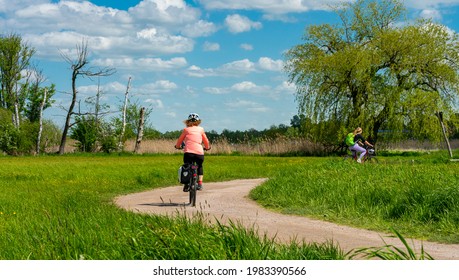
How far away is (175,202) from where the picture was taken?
14961mm

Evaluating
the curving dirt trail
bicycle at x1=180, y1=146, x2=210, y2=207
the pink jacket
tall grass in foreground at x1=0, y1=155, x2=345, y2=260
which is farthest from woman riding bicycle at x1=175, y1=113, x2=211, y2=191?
tall grass in foreground at x1=0, y1=155, x2=345, y2=260

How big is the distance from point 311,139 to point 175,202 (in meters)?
34.4

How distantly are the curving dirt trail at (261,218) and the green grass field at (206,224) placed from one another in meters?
0.46

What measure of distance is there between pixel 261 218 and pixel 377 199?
2.67 m

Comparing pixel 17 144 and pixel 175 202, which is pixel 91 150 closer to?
pixel 17 144

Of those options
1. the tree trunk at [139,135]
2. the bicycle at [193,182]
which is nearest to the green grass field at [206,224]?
the bicycle at [193,182]

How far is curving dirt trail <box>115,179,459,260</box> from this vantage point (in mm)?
9180

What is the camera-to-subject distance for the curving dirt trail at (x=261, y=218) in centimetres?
918

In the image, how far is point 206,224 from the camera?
856 centimetres

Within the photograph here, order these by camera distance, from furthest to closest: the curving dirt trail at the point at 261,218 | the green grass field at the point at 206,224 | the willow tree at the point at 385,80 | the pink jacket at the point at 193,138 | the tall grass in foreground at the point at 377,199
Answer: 1. the willow tree at the point at 385,80
2. the pink jacket at the point at 193,138
3. the tall grass in foreground at the point at 377,199
4. the curving dirt trail at the point at 261,218
5. the green grass field at the point at 206,224

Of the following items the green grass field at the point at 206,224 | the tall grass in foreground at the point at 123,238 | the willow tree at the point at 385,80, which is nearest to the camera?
the tall grass in foreground at the point at 123,238

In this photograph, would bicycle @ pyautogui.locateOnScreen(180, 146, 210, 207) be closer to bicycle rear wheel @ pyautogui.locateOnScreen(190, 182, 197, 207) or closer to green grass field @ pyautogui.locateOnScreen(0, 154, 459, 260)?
bicycle rear wheel @ pyautogui.locateOnScreen(190, 182, 197, 207)

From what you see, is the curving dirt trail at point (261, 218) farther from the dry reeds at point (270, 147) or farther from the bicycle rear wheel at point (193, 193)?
the dry reeds at point (270, 147)
